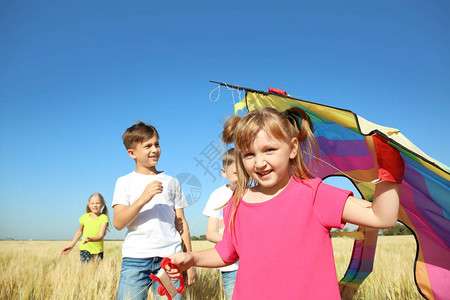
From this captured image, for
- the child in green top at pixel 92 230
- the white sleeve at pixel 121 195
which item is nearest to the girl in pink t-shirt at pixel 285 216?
the white sleeve at pixel 121 195

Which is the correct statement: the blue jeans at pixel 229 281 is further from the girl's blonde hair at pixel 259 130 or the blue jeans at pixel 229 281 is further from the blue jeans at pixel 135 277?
the girl's blonde hair at pixel 259 130

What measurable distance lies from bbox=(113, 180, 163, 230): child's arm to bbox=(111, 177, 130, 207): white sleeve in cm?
4

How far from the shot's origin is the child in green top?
258 inches

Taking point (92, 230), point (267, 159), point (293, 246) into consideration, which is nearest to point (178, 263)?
point (293, 246)

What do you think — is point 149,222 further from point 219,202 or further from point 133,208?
point 219,202

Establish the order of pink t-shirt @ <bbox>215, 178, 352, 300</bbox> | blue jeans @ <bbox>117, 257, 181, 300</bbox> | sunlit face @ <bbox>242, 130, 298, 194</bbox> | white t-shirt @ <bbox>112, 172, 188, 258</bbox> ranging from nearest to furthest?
pink t-shirt @ <bbox>215, 178, 352, 300</bbox> → sunlit face @ <bbox>242, 130, 298, 194</bbox> → blue jeans @ <bbox>117, 257, 181, 300</bbox> → white t-shirt @ <bbox>112, 172, 188, 258</bbox>

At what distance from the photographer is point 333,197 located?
1.72 m

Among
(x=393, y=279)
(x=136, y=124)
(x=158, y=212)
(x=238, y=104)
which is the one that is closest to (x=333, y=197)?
(x=238, y=104)

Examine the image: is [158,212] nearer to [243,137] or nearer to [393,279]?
[243,137]

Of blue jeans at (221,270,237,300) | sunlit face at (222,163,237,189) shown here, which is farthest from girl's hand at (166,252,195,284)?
sunlit face at (222,163,237,189)

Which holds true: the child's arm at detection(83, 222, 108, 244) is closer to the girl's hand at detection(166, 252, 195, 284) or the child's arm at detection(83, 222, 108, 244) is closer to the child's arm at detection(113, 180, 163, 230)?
the child's arm at detection(113, 180, 163, 230)

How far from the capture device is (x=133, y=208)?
3.00 m

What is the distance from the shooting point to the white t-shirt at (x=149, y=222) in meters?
3.08

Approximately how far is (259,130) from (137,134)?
1.91 metres
